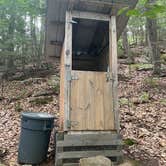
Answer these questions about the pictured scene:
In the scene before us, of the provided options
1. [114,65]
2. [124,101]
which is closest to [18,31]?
[124,101]

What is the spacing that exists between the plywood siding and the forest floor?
1.01 m

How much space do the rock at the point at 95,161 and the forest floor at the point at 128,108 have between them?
0.91 metres

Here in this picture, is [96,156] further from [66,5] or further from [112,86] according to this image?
[66,5]

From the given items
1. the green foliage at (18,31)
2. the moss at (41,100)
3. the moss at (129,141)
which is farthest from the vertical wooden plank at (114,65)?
the green foliage at (18,31)

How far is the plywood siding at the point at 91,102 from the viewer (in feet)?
13.9

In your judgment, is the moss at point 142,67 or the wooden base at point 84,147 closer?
the wooden base at point 84,147

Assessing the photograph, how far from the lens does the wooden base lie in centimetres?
412

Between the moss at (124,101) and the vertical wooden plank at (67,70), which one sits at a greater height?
the vertical wooden plank at (67,70)

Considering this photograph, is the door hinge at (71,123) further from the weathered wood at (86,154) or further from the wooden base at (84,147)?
the weathered wood at (86,154)

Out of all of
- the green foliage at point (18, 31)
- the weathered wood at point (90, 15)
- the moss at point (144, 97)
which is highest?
the green foliage at point (18, 31)

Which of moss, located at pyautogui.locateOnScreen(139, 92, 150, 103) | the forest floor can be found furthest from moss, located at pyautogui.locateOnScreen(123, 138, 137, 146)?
moss, located at pyautogui.locateOnScreen(139, 92, 150, 103)

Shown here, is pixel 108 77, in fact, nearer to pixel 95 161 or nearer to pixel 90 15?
pixel 90 15

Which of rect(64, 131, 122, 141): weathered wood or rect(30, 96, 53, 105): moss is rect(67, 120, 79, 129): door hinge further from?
rect(30, 96, 53, 105): moss

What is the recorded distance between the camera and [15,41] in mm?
10133
